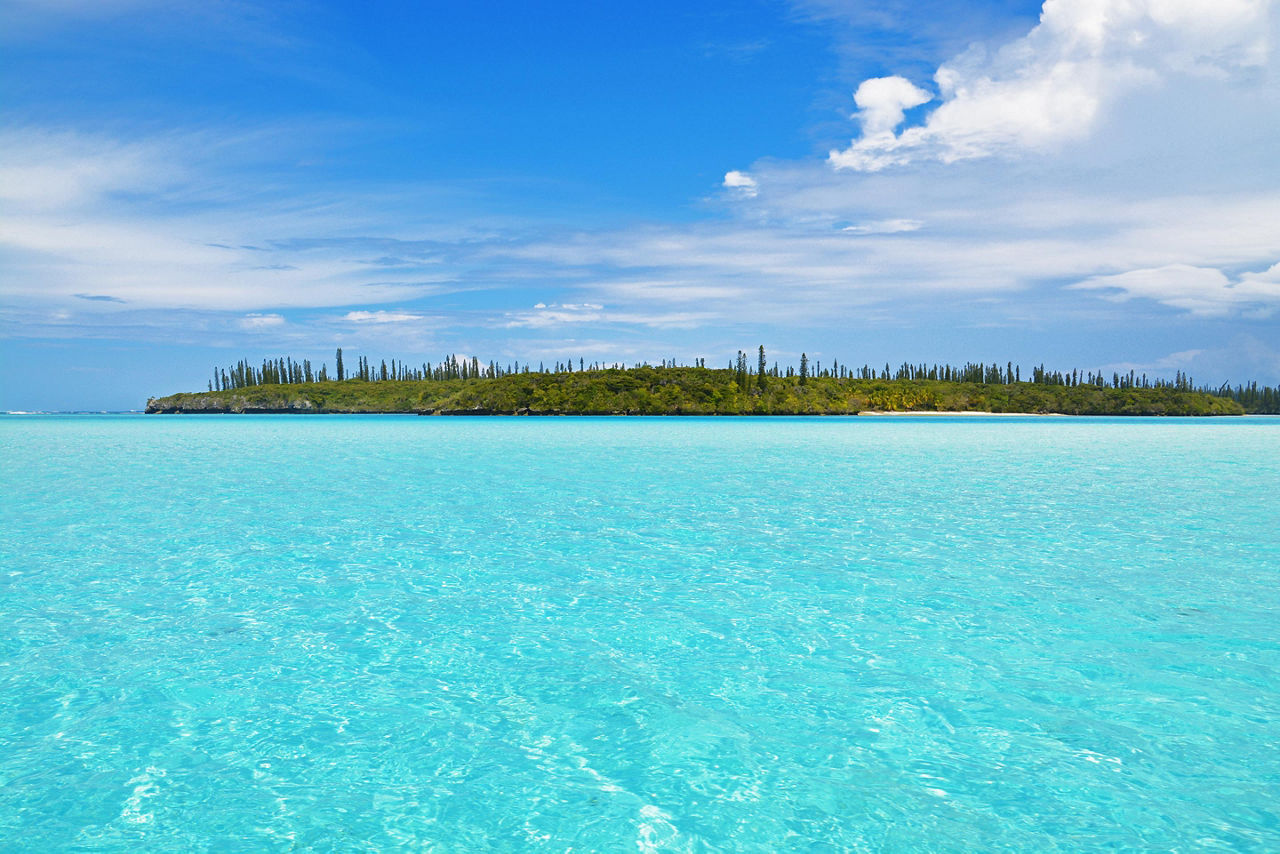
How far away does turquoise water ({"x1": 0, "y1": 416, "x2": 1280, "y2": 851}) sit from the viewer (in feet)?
31.7

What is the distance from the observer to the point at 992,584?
21219 mm

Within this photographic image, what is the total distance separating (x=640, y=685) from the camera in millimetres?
13938

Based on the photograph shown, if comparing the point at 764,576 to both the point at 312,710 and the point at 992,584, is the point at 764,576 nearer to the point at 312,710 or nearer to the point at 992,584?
the point at 992,584

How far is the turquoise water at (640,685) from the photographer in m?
9.66

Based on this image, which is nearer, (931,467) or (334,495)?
(334,495)

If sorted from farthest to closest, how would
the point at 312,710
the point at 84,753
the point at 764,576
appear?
1. the point at 764,576
2. the point at 312,710
3. the point at 84,753

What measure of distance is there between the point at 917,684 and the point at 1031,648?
3593 mm

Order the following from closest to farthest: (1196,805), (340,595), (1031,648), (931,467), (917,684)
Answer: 1. (1196,805)
2. (917,684)
3. (1031,648)
4. (340,595)
5. (931,467)

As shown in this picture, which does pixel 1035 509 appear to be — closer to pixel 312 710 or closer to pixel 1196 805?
pixel 1196 805

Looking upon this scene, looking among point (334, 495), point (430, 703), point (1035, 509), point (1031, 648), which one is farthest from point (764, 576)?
point (334, 495)

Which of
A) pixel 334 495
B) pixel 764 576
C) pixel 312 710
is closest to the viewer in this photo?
pixel 312 710

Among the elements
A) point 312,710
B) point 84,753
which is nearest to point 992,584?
point 312,710

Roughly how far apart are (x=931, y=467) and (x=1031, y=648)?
47.2 meters

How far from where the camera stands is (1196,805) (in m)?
9.85
